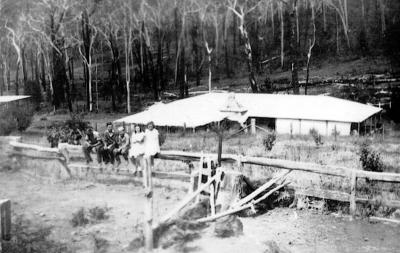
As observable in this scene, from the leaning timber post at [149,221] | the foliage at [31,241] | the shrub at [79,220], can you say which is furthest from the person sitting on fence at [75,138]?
the leaning timber post at [149,221]

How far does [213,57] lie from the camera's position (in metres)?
62.2

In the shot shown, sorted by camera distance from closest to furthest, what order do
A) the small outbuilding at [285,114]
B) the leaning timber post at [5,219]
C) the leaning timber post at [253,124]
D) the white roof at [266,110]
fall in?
the leaning timber post at [5,219] < the small outbuilding at [285,114] < the white roof at [266,110] < the leaning timber post at [253,124]

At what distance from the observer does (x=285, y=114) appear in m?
27.5

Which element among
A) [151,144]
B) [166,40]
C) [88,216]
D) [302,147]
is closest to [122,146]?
[151,144]

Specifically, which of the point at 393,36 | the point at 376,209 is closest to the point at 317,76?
the point at 393,36

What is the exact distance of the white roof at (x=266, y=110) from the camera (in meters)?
26.5

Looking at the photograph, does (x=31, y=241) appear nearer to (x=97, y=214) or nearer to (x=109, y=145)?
(x=97, y=214)

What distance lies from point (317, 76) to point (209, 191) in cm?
3945

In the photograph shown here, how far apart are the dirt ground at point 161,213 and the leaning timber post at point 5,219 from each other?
1.02 meters

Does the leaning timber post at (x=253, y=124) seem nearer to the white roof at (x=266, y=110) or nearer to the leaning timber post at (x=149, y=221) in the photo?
the white roof at (x=266, y=110)

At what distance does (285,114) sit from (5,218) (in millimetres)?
22042

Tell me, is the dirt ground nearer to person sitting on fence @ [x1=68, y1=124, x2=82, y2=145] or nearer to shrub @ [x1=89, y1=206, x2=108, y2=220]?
shrub @ [x1=89, y1=206, x2=108, y2=220]

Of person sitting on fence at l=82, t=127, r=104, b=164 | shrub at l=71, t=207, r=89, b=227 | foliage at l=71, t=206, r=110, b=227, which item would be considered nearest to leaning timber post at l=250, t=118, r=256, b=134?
person sitting on fence at l=82, t=127, r=104, b=164

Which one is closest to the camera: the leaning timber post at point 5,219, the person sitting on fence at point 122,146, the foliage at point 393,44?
the leaning timber post at point 5,219
